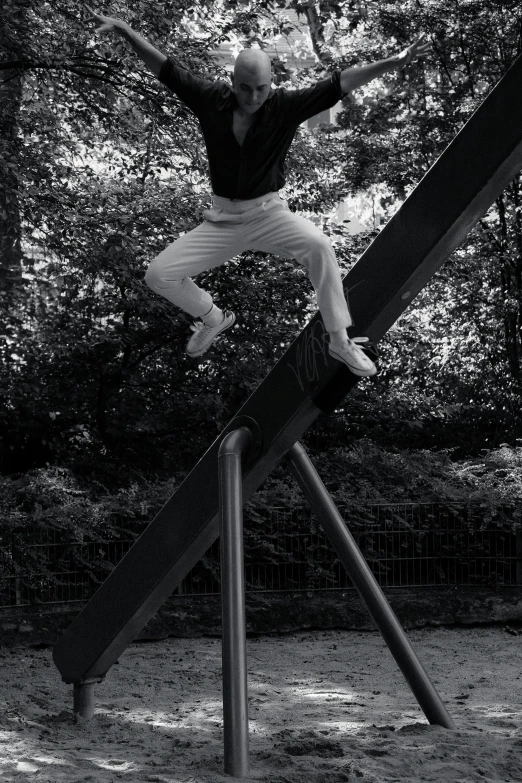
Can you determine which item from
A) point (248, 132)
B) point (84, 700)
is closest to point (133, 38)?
point (248, 132)

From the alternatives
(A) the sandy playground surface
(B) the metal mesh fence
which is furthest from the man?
(B) the metal mesh fence

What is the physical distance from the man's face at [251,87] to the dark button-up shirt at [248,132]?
2.2 inches

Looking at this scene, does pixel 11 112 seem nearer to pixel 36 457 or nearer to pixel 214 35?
pixel 214 35

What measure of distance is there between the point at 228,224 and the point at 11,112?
612cm

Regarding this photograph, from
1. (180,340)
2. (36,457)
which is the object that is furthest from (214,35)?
(36,457)

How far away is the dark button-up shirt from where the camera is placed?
390 centimetres

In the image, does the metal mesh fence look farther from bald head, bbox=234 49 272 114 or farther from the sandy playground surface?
bald head, bbox=234 49 272 114

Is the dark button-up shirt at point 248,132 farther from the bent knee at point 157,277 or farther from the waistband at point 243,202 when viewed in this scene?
the bent knee at point 157,277

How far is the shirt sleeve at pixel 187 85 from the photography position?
13.2 ft

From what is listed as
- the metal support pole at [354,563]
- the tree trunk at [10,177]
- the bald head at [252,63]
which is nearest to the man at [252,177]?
the bald head at [252,63]

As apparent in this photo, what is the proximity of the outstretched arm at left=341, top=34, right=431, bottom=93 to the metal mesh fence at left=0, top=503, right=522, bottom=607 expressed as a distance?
548 centimetres

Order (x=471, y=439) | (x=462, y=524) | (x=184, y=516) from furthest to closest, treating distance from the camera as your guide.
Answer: (x=471, y=439) < (x=462, y=524) < (x=184, y=516)

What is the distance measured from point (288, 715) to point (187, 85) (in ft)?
12.6

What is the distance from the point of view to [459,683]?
6.80 m
